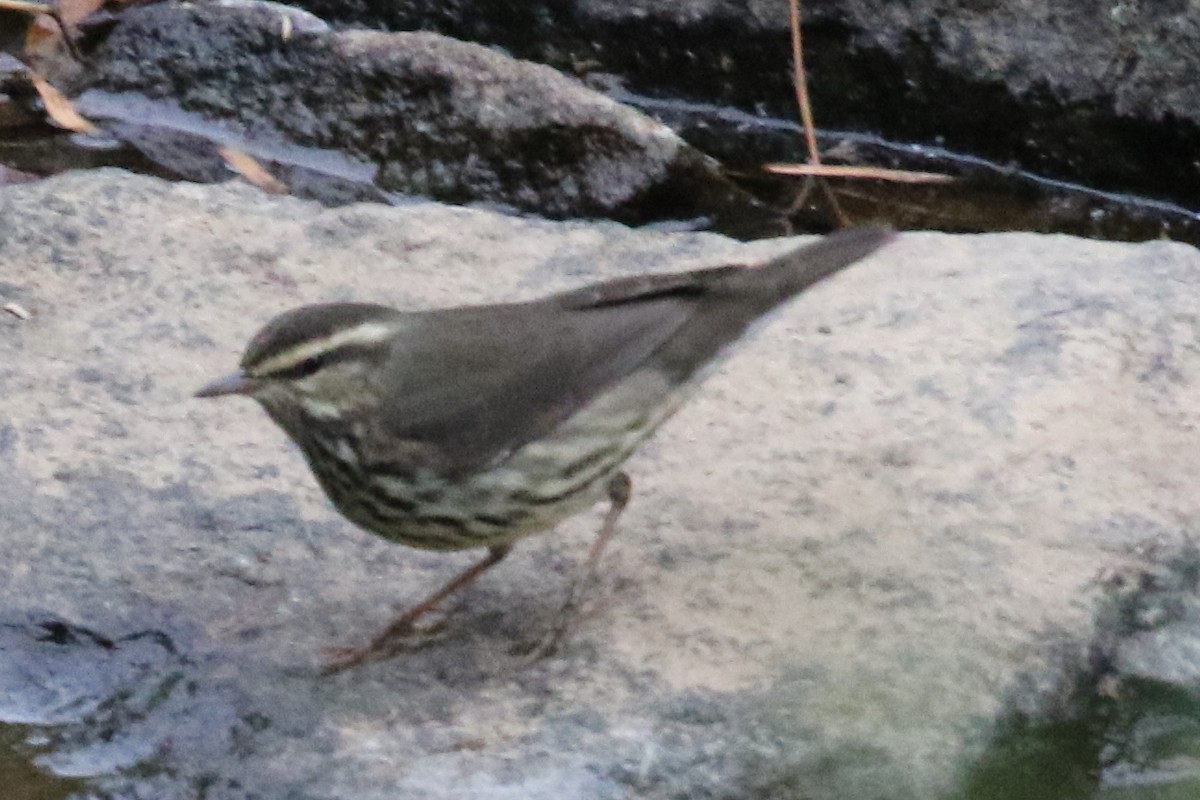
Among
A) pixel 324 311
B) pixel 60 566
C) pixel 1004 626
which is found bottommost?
pixel 60 566

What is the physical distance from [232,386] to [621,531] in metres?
1.04

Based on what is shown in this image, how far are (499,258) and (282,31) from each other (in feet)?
7.80

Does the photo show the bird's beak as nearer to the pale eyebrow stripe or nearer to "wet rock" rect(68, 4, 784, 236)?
the pale eyebrow stripe

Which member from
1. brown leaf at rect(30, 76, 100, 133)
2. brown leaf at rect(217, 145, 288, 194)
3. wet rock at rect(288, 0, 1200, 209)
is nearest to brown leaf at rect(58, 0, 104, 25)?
brown leaf at rect(30, 76, 100, 133)

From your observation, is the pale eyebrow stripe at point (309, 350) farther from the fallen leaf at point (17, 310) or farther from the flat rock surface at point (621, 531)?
the fallen leaf at point (17, 310)

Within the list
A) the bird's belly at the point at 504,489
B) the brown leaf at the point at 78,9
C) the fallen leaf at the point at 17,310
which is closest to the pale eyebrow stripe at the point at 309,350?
the bird's belly at the point at 504,489

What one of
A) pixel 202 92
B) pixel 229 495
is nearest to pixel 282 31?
pixel 202 92

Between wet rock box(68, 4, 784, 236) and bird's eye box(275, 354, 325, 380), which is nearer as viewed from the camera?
bird's eye box(275, 354, 325, 380)

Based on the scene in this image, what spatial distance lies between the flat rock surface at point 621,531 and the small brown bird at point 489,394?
8.7 inches

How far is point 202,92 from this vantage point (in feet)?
25.7

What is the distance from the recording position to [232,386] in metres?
4.08

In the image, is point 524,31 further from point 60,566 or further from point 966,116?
point 60,566

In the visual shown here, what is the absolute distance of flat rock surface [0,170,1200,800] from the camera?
3744 mm

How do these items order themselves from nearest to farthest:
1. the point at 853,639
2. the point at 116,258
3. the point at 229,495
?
the point at 853,639
the point at 229,495
the point at 116,258
